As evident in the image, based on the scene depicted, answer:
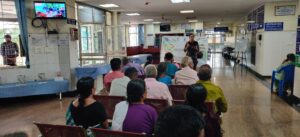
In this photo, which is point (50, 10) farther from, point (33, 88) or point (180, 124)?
point (180, 124)

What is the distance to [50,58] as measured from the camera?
6363 millimetres

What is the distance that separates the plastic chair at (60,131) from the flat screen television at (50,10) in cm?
459

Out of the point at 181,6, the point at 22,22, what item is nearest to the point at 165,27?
the point at 181,6

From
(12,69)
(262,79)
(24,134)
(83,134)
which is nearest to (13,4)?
(12,69)

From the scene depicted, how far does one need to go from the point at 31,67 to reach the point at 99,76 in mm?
1723

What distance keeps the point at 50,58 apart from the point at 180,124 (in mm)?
6109

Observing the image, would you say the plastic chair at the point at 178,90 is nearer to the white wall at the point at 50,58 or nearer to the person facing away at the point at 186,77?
the person facing away at the point at 186,77

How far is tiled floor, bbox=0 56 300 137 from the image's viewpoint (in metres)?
3.89

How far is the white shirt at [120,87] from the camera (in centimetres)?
322

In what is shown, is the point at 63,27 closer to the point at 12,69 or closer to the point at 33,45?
the point at 33,45

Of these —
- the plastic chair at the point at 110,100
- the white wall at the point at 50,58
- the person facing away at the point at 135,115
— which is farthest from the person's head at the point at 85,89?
the white wall at the point at 50,58

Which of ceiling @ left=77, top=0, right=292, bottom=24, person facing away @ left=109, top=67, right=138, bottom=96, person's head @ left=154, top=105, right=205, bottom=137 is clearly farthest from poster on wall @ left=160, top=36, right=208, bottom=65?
person's head @ left=154, top=105, right=205, bottom=137

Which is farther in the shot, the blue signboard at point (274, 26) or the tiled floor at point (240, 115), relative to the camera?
the blue signboard at point (274, 26)

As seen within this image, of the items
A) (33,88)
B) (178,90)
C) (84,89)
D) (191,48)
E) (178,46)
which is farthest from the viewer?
(178,46)
